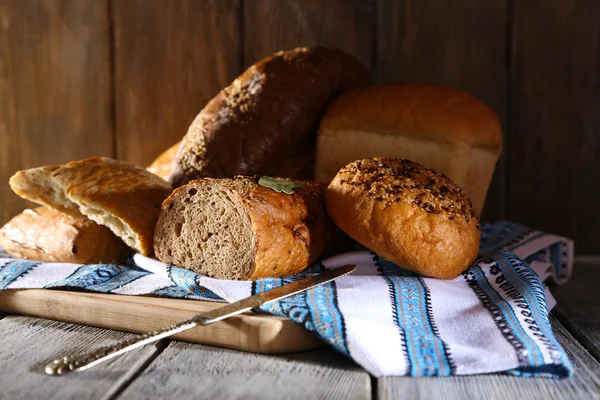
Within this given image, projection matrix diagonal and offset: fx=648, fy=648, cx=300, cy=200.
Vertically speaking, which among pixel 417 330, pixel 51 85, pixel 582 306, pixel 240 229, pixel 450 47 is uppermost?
pixel 450 47

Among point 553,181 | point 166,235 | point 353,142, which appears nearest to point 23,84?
point 166,235

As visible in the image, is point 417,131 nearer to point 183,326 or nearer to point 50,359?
point 183,326

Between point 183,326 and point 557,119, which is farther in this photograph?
point 557,119

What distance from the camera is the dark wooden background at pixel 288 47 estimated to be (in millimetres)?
2289

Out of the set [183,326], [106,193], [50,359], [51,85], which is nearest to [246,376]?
[183,326]

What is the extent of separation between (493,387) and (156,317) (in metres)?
0.71

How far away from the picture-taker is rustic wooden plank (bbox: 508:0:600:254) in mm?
2264

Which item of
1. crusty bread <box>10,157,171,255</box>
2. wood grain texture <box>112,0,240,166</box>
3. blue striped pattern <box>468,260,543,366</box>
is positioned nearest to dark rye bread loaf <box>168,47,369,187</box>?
crusty bread <box>10,157,171,255</box>

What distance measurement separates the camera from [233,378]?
3.82ft

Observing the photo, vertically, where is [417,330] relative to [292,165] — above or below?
below

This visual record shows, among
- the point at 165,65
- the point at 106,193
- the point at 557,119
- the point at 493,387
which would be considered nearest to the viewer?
the point at 493,387

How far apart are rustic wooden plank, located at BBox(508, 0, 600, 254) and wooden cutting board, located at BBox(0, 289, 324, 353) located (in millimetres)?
1360

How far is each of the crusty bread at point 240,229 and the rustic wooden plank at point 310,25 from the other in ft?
2.81

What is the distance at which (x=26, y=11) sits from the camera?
8.00 feet
